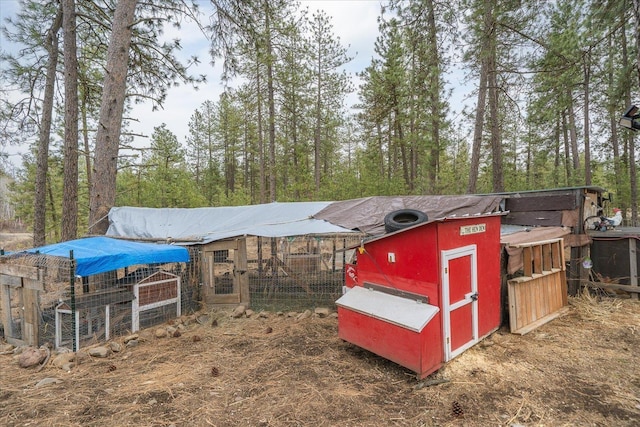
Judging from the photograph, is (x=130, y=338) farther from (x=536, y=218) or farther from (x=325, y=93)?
(x=325, y=93)

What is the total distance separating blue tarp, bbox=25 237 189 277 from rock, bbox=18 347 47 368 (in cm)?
122

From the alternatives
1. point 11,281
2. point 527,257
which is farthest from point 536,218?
point 11,281

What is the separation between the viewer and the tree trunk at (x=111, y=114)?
691cm

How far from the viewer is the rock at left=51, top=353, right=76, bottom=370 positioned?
160 inches

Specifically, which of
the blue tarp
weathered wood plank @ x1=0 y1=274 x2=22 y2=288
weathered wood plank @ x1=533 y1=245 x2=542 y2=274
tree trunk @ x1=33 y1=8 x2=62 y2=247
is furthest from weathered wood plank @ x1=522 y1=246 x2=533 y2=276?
tree trunk @ x1=33 y1=8 x2=62 y2=247

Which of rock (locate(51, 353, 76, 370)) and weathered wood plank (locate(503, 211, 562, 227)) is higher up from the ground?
weathered wood plank (locate(503, 211, 562, 227))

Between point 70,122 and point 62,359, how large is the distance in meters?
6.55

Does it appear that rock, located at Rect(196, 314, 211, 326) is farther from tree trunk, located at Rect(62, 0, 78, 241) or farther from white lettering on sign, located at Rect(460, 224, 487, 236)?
white lettering on sign, located at Rect(460, 224, 487, 236)

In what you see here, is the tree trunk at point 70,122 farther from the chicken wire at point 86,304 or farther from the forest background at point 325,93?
the chicken wire at point 86,304

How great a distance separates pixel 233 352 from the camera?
15.0 ft

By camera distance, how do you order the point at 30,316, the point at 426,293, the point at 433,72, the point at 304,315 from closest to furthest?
the point at 426,293 → the point at 30,316 → the point at 304,315 → the point at 433,72

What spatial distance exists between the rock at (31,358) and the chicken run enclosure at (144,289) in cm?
34

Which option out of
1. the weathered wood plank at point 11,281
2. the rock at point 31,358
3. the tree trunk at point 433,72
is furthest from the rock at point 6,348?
the tree trunk at point 433,72

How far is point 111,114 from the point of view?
7.03 m
